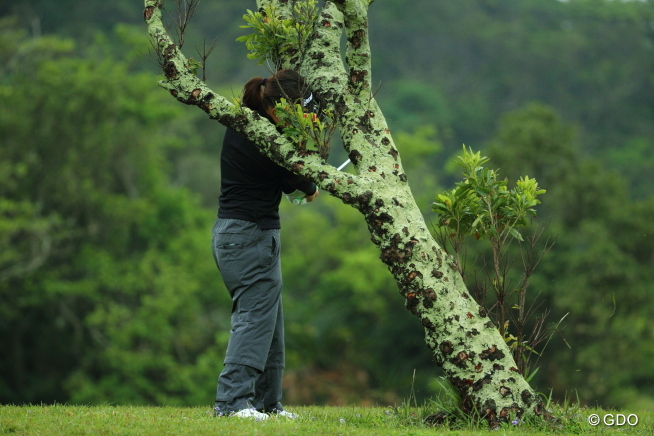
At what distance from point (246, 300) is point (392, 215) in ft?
3.50

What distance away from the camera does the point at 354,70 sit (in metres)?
5.70

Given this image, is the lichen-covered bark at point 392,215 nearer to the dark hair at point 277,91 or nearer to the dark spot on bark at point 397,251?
the dark spot on bark at point 397,251

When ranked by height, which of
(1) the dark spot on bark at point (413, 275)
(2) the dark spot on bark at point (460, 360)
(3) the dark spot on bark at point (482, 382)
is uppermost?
(1) the dark spot on bark at point (413, 275)

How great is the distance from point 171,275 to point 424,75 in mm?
33308

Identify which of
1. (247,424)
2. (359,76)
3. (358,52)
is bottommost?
(247,424)

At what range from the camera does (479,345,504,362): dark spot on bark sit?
17.0 feet

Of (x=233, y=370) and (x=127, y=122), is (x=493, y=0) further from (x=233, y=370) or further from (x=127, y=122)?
(x=233, y=370)

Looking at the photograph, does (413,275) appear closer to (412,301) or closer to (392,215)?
(412,301)

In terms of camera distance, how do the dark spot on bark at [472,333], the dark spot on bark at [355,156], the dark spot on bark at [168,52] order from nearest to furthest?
the dark spot on bark at [472,333]
the dark spot on bark at [355,156]
the dark spot on bark at [168,52]

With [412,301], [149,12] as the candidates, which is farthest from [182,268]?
[412,301]

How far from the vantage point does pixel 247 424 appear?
16.0 feet

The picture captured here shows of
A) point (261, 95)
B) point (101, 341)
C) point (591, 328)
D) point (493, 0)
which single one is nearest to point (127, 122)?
point (101, 341)

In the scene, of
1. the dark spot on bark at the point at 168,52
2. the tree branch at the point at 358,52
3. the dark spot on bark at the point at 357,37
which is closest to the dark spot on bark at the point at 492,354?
the tree branch at the point at 358,52

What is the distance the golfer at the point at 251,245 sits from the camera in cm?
527
